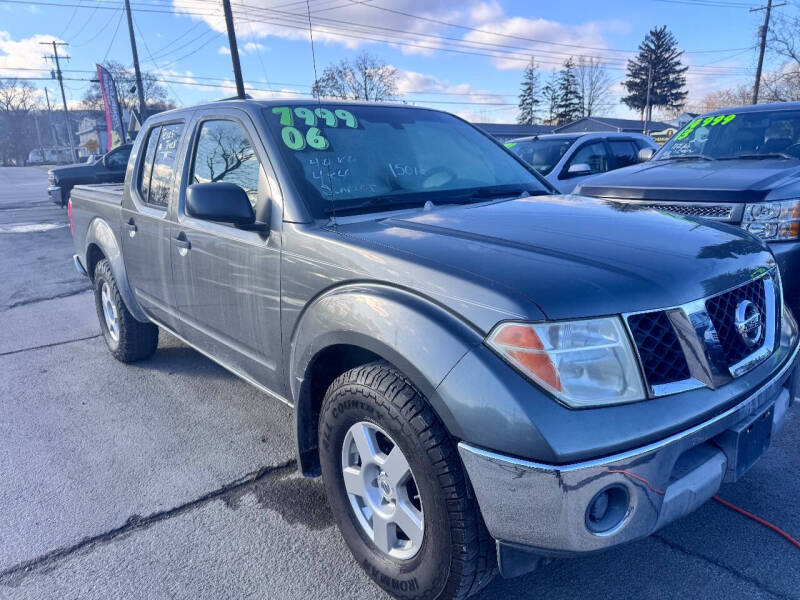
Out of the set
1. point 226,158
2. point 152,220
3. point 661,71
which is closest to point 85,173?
point 152,220

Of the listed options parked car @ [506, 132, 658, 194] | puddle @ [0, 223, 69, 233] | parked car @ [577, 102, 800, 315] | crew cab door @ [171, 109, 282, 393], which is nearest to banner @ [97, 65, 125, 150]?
puddle @ [0, 223, 69, 233]

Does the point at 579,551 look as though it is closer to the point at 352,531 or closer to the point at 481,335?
the point at 481,335

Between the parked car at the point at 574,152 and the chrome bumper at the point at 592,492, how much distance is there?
6.70 meters

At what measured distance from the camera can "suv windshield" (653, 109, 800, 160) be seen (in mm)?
5305

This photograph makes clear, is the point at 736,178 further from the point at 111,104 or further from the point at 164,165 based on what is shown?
the point at 111,104

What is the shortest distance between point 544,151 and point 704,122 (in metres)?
2.93

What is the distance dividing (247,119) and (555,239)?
1617 mm

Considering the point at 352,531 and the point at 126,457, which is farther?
the point at 126,457

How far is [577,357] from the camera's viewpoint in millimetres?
1665

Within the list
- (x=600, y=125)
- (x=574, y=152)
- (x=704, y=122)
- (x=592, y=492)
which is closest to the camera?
(x=592, y=492)

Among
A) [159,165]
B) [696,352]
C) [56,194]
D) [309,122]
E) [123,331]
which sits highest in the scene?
[309,122]

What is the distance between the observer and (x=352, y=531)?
7.43ft

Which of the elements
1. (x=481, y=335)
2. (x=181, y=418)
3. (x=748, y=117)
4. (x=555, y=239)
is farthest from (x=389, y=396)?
(x=748, y=117)

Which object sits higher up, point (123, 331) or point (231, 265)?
point (231, 265)
